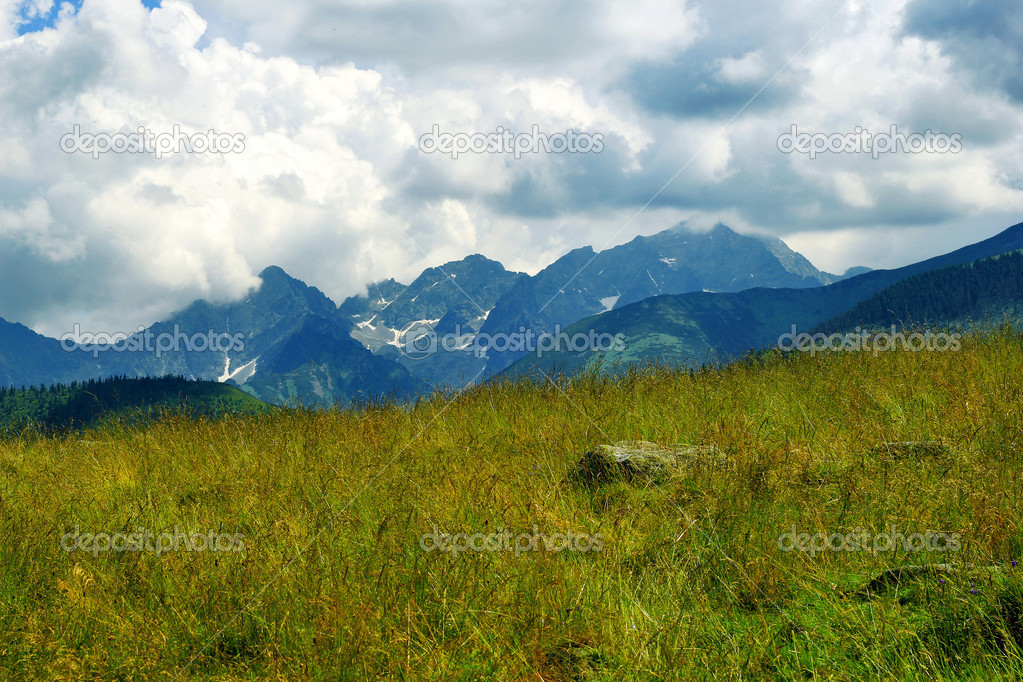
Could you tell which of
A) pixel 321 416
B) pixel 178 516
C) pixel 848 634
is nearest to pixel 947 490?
pixel 848 634

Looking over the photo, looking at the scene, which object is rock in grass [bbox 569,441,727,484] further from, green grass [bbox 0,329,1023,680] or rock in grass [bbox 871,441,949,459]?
rock in grass [bbox 871,441,949,459]

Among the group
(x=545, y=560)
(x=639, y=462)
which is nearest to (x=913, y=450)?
(x=639, y=462)

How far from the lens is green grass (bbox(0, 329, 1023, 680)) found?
3201mm

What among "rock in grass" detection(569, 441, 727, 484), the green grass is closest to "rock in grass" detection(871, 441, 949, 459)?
the green grass

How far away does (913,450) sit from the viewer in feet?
17.6

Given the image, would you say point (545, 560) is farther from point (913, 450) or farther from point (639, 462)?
point (913, 450)

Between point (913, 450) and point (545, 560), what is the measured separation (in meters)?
3.34

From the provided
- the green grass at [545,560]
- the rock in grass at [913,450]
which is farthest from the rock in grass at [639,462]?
the rock in grass at [913,450]

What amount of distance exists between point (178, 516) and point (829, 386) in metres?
7.00

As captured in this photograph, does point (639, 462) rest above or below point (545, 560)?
above

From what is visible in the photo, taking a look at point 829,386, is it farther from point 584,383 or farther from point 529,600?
point 529,600

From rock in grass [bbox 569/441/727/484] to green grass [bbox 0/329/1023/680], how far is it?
0.53 ft

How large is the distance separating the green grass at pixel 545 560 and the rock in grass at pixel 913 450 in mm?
145

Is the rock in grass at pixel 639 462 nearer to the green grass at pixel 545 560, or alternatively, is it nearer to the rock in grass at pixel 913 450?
the green grass at pixel 545 560
